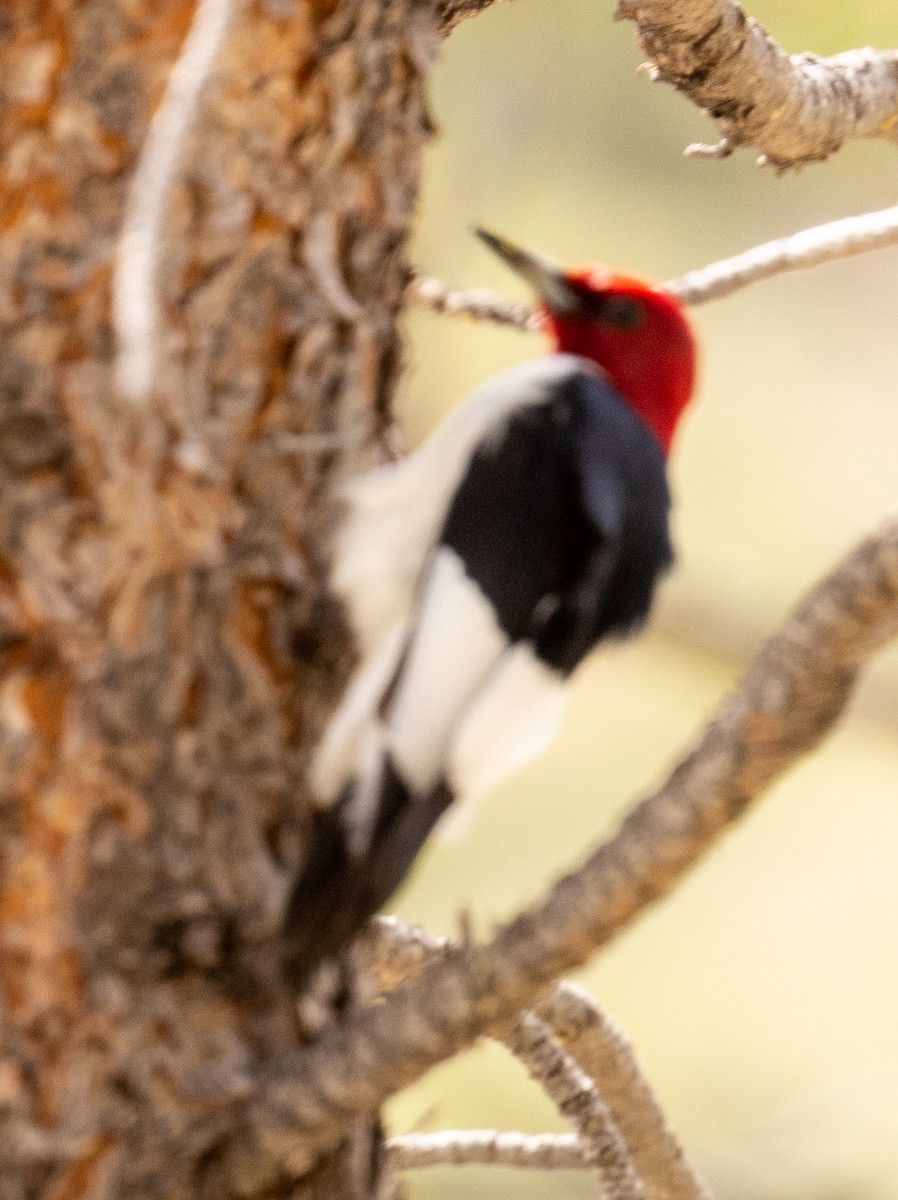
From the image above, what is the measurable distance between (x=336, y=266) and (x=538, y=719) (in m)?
0.39

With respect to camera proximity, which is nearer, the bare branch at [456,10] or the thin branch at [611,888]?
the thin branch at [611,888]

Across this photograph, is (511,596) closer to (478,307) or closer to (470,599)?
(470,599)

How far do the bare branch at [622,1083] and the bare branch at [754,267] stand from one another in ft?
2.24

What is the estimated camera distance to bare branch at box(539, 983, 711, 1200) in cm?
141

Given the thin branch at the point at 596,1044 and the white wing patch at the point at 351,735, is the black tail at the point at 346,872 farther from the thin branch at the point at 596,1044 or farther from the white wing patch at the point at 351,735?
the thin branch at the point at 596,1044

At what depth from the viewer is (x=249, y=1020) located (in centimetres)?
106

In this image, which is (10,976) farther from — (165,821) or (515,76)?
(515,76)

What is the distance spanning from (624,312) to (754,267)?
14 cm

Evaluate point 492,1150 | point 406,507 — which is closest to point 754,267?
point 406,507

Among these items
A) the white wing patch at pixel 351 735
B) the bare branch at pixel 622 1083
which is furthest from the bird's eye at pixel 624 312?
the bare branch at pixel 622 1083

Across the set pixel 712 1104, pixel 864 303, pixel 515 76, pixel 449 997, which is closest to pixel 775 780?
pixel 449 997

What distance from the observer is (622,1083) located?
1.43 m

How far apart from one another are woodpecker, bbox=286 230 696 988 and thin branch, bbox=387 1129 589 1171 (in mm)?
423

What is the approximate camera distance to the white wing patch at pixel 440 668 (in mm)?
1199
